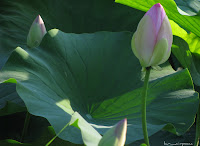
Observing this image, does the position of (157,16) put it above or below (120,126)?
above

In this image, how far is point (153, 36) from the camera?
82cm

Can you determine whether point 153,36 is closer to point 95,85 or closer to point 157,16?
point 157,16

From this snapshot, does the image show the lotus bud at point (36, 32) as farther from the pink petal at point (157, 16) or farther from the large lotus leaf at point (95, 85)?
the pink petal at point (157, 16)

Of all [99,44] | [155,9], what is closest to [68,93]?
[99,44]

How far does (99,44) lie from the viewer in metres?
1.24

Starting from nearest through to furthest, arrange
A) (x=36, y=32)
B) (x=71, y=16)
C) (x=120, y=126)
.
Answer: (x=120, y=126)
(x=36, y=32)
(x=71, y=16)

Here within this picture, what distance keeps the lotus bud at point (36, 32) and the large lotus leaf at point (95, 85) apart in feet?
0.10

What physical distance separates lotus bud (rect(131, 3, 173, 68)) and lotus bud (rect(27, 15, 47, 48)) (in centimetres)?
41

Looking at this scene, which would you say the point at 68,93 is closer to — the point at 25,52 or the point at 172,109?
the point at 25,52

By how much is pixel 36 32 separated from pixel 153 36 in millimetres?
461

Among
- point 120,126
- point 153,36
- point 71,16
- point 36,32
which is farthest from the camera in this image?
point 71,16

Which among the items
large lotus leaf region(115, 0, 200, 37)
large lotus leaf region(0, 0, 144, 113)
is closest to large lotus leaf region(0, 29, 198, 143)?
large lotus leaf region(115, 0, 200, 37)

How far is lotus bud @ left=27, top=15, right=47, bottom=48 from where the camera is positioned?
1.12 meters

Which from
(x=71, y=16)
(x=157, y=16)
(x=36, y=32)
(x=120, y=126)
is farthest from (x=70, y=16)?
(x=120, y=126)
